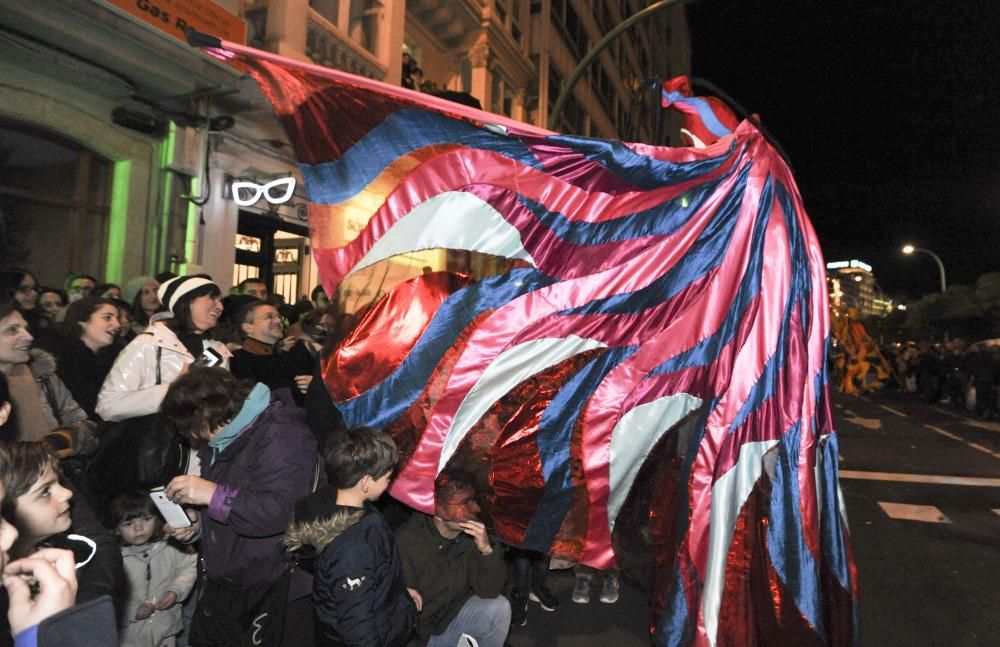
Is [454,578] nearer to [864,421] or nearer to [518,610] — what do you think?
[518,610]

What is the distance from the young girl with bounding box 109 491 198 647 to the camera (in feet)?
10.3

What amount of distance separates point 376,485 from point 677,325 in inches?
59.5

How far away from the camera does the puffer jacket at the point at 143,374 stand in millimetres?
3232

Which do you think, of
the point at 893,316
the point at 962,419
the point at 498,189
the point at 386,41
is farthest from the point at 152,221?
the point at 893,316

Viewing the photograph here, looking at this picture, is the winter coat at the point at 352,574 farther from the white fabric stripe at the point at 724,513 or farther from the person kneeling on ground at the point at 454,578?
the white fabric stripe at the point at 724,513

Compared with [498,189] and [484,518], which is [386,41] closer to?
[498,189]

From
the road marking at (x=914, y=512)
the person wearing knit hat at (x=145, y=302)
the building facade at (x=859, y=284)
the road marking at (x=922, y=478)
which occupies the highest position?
the building facade at (x=859, y=284)

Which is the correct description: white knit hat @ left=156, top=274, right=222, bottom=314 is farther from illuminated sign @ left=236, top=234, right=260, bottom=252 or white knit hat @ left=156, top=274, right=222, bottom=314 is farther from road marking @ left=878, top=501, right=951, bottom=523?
road marking @ left=878, top=501, right=951, bottom=523

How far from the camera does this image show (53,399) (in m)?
3.25

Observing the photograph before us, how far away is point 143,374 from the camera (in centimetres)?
344

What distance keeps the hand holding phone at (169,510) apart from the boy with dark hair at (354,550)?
89 centimetres

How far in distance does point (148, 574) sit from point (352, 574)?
5.13 feet

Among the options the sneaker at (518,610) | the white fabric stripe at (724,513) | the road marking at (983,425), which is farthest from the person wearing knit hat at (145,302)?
the road marking at (983,425)

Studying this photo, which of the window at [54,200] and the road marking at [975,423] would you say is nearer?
the window at [54,200]
